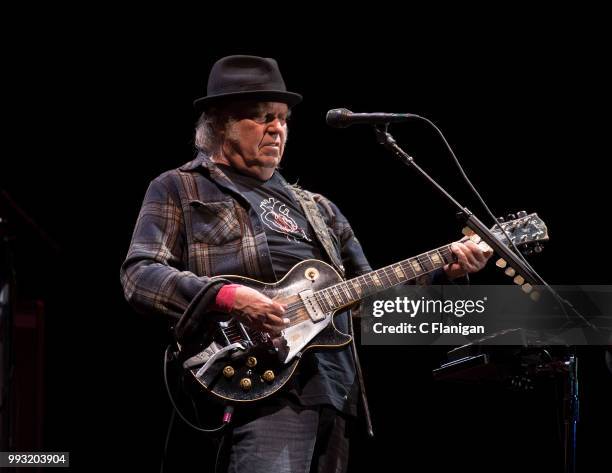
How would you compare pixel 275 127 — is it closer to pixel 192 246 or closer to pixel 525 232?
pixel 192 246

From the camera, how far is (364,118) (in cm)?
271

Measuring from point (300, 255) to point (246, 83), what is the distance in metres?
0.67

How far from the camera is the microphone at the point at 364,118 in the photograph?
2715 mm

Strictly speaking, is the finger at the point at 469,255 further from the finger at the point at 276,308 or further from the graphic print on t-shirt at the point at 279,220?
the finger at the point at 276,308

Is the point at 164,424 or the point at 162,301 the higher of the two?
the point at 162,301

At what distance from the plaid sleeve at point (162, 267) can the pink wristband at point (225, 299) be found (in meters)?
0.02

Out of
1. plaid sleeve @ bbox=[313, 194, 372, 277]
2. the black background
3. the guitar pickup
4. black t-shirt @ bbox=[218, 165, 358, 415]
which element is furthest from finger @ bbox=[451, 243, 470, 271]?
the black background

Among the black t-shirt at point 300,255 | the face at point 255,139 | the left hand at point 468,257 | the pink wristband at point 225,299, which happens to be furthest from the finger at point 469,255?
the pink wristband at point 225,299

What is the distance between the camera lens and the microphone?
2.71 m

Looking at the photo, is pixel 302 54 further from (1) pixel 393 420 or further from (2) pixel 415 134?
(1) pixel 393 420

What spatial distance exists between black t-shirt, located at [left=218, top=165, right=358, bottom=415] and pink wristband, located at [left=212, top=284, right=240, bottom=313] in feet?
1.03

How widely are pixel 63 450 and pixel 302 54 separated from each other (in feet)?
8.22

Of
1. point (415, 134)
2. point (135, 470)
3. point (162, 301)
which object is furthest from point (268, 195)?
point (135, 470)

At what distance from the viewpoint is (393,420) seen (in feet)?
14.3
